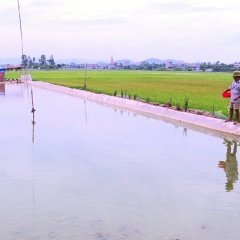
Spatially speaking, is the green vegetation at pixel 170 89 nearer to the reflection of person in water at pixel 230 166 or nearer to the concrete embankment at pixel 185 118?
the concrete embankment at pixel 185 118

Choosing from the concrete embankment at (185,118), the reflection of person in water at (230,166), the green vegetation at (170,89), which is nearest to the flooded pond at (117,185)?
the reflection of person in water at (230,166)

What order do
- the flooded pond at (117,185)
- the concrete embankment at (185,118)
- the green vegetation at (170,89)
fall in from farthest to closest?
the green vegetation at (170,89)
the concrete embankment at (185,118)
the flooded pond at (117,185)

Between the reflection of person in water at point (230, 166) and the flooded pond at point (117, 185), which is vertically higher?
the flooded pond at point (117, 185)

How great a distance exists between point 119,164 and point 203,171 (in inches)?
44.0

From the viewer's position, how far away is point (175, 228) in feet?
12.2

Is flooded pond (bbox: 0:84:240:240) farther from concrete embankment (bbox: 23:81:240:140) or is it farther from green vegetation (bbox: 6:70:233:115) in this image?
green vegetation (bbox: 6:70:233:115)

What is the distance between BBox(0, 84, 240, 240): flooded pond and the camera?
12.3 feet

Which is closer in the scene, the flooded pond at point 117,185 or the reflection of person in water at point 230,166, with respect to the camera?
the flooded pond at point 117,185

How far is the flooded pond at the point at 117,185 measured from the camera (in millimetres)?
3744

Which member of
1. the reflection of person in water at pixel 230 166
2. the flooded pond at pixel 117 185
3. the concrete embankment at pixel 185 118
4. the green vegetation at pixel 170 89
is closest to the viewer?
the flooded pond at pixel 117 185

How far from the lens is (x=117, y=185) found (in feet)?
16.4

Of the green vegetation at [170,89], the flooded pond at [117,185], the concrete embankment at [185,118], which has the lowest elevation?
the green vegetation at [170,89]

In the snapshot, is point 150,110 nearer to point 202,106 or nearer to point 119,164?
point 202,106

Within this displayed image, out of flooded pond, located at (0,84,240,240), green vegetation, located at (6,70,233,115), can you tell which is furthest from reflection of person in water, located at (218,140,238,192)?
green vegetation, located at (6,70,233,115)
